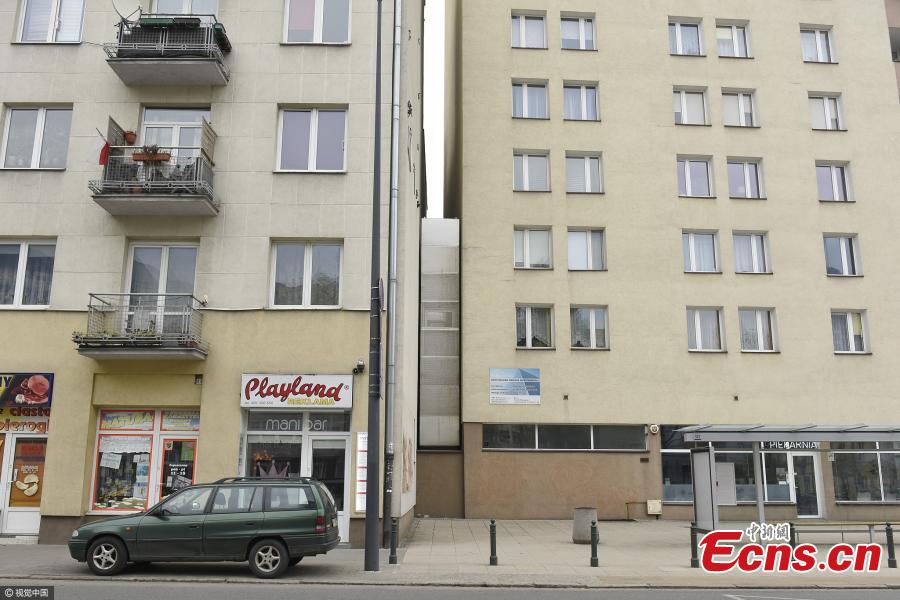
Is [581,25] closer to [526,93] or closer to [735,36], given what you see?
[526,93]

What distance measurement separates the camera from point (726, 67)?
27.2m

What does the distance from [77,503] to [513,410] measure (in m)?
13.2

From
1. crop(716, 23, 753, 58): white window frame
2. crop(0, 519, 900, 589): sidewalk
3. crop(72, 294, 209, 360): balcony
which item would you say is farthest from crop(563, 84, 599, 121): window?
crop(72, 294, 209, 360): balcony

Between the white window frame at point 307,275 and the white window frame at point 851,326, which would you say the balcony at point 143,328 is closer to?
the white window frame at point 307,275

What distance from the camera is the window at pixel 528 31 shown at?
90.0 ft

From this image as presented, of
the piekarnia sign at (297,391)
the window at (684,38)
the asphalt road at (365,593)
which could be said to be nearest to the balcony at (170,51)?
the piekarnia sign at (297,391)

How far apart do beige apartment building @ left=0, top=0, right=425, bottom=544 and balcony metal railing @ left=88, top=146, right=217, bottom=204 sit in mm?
45

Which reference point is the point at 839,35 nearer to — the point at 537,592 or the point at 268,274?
the point at 268,274

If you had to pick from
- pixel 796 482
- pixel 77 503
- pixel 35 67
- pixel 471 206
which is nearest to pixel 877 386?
pixel 796 482

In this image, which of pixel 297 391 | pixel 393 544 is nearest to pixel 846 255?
pixel 297 391

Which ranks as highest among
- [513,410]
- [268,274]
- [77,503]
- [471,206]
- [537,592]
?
[471,206]

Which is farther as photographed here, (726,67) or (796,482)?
(726,67)

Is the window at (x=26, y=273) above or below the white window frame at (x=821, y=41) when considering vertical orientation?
below

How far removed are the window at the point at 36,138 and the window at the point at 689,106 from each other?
2005 cm
